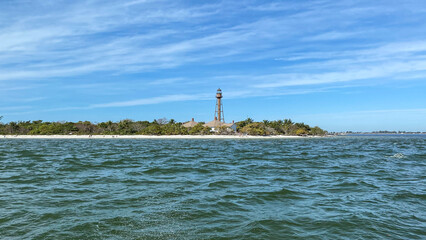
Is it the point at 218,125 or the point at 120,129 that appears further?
the point at 218,125

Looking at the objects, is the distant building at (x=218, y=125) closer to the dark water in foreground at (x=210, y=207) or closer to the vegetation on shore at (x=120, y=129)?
the vegetation on shore at (x=120, y=129)

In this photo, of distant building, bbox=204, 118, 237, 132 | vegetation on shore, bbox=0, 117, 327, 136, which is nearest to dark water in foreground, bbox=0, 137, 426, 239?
vegetation on shore, bbox=0, 117, 327, 136

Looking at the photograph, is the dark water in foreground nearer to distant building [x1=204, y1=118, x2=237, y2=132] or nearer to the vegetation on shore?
the vegetation on shore

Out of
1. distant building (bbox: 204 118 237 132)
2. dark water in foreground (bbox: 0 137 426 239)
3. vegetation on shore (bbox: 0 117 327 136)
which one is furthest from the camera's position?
distant building (bbox: 204 118 237 132)

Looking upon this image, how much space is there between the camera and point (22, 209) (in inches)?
332

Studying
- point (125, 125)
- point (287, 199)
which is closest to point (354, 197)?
point (287, 199)

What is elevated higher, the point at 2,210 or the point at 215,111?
the point at 215,111

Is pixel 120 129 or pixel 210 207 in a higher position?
pixel 120 129

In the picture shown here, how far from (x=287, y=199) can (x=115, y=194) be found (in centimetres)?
608

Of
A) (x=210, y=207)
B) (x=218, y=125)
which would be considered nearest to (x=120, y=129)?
(x=218, y=125)

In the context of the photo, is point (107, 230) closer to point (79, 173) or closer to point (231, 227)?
point (231, 227)

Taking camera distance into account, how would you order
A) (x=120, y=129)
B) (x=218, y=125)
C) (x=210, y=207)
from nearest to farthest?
(x=210, y=207) < (x=120, y=129) < (x=218, y=125)

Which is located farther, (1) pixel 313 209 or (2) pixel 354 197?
(2) pixel 354 197

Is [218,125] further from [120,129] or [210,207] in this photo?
[210,207]
